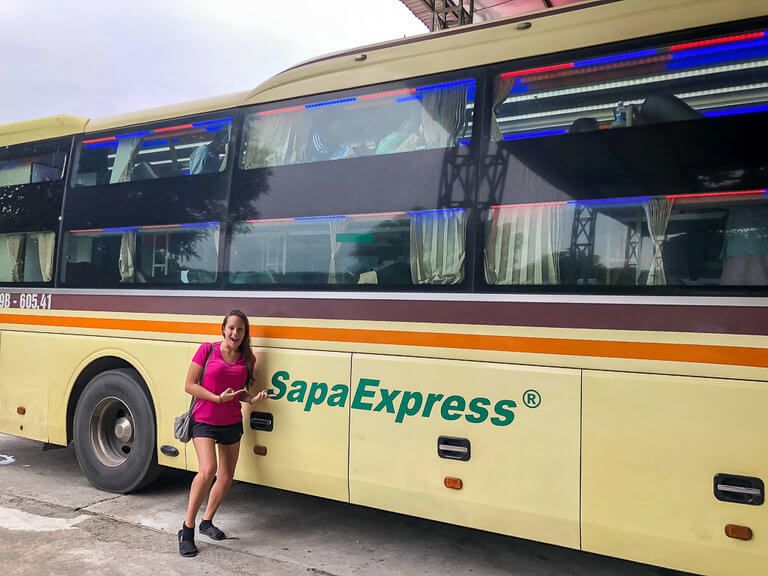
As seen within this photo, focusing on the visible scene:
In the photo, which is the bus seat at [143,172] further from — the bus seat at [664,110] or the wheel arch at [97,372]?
the bus seat at [664,110]

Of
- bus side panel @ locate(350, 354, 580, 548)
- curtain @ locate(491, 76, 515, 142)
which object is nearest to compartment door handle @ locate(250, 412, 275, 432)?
bus side panel @ locate(350, 354, 580, 548)

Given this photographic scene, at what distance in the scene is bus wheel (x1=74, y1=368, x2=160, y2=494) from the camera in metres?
5.57

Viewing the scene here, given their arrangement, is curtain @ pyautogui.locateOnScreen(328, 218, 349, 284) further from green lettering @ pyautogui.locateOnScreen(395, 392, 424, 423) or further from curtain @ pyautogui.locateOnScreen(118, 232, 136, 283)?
curtain @ pyautogui.locateOnScreen(118, 232, 136, 283)

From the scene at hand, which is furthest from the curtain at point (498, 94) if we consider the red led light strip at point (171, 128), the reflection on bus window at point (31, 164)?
the reflection on bus window at point (31, 164)

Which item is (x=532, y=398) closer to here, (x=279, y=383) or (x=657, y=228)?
(x=657, y=228)

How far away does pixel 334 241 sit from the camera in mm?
4598

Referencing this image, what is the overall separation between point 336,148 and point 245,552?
9.75 feet

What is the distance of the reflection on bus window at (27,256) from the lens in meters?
6.21

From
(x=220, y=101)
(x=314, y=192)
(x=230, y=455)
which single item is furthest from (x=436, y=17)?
(x=230, y=455)

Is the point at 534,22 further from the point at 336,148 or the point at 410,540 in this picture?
the point at 410,540

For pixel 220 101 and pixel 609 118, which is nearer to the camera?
pixel 609 118

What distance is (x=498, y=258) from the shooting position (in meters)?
4.02

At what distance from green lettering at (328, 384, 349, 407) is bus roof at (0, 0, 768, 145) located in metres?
2.18

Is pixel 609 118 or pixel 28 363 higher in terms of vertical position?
pixel 609 118
